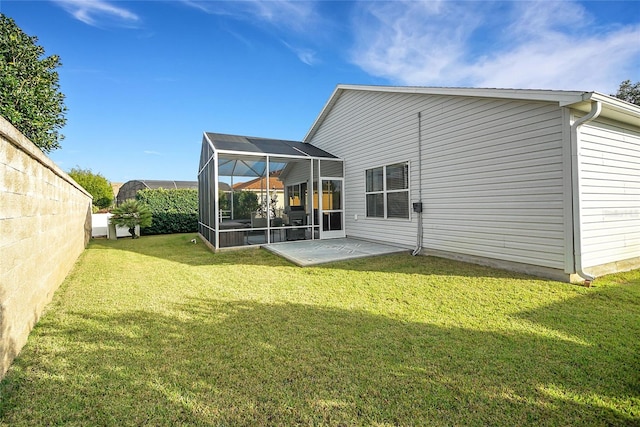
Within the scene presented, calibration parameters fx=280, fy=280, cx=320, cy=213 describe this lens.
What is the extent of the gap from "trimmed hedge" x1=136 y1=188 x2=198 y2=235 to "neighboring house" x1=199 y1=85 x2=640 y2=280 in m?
11.7

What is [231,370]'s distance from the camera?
2.33 metres

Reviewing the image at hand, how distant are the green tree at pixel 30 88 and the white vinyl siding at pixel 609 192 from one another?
15.5 meters

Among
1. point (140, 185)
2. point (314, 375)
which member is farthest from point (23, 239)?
point (140, 185)

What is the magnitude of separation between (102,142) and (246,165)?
1517cm

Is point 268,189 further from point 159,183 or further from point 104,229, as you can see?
point 159,183

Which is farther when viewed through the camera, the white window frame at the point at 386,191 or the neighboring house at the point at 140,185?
the neighboring house at the point at 140,185

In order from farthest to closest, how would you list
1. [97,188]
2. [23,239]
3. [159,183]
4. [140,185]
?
1. [159,183]
2. [140,185]
3. [97,188]
4. [23,239]

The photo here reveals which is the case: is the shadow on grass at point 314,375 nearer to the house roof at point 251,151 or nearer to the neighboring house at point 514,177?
the neighboring house at point 514,177

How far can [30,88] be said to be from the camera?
9.99m

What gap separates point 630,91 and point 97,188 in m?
36.0

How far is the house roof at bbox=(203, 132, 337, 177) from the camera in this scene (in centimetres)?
874

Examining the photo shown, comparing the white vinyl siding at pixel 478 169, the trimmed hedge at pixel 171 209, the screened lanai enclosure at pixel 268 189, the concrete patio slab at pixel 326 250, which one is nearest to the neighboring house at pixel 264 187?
the screened lanai enclosure at pixel 268 189

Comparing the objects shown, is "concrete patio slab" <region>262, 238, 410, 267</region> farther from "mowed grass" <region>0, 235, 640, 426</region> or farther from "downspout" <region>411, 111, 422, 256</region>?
"mowed grass" <region>0, 235, 640, 426</region>

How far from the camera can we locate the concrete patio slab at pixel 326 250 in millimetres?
6676
